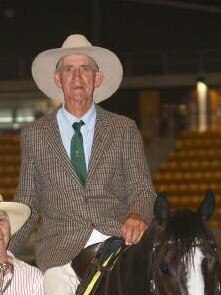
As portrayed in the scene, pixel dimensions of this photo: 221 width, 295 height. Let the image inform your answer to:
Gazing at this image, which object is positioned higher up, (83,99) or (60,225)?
(83,99)

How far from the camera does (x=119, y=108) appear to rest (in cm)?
1861

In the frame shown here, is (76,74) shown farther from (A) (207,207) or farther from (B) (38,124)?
(A) (207,207)

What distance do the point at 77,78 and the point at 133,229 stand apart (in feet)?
1.89

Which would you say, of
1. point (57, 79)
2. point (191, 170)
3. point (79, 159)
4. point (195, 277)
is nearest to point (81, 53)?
point (57, 79)

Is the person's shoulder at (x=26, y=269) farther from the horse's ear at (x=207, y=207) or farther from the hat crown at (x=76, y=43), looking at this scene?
the hat crown at (x=76, y=43)

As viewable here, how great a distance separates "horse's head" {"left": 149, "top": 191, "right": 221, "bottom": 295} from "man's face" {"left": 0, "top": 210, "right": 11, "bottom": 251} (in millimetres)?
408

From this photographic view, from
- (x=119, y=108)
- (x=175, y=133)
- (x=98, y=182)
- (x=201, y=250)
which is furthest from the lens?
(x=119, y=108)

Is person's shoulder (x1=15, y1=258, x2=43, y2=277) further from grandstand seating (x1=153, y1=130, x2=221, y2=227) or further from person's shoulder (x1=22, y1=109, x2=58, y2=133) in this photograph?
grandstand seating (x1=153, y1=130, x2=221, y2=227)

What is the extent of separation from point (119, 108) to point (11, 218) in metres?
16.4

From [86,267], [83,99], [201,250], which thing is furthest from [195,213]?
[83,99]

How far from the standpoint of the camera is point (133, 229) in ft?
7.34

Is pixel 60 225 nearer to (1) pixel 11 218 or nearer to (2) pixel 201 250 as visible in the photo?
(1) pixel 11 218

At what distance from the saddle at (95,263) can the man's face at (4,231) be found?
0.30m

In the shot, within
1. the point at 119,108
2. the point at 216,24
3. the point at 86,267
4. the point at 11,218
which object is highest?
the point at 216,24
